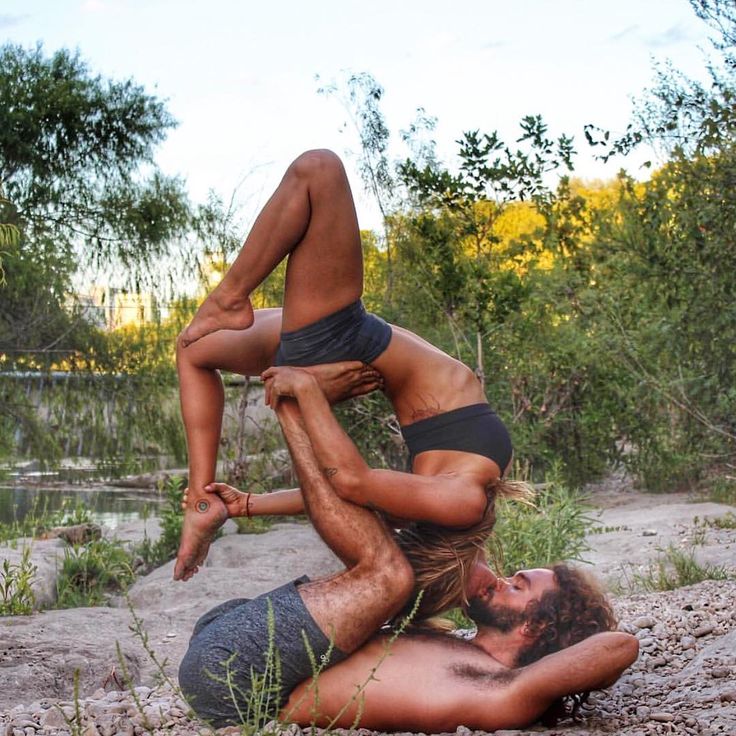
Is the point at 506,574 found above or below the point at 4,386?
below

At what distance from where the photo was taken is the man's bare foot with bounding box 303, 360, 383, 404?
3330mm

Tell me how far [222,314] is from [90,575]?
4853 millimetres

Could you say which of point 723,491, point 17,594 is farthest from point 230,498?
point 723,491

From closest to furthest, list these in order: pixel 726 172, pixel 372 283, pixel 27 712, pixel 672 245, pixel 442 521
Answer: pixel 442 521
pixel 27 712
pixel 726 172
pixel 672 245
pixel 372 283

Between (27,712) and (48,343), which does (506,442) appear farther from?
(48,343)

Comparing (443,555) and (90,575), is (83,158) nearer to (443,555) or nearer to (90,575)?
(90,575)

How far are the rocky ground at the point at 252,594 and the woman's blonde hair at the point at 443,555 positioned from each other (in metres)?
0.44

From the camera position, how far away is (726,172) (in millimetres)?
7746

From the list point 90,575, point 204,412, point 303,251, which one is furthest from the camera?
point 90,575

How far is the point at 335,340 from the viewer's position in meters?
3.33

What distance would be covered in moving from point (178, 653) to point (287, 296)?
2773 mm

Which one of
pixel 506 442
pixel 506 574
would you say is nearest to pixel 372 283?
pixel 506 574

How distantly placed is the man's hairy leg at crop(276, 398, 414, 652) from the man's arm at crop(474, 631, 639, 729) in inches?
16.7

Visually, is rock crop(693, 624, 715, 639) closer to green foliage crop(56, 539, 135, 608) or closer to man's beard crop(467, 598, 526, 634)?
man's beard crop(467, 598, 526, 634)
